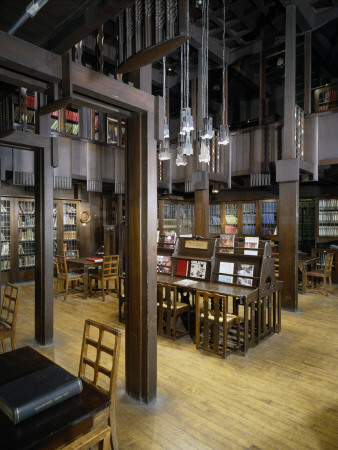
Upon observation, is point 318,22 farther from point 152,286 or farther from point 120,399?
point 120,399

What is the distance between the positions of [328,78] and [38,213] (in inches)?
342

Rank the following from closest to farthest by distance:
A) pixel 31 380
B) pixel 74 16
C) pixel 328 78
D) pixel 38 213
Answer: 1. pixel 31 380
2. pixel 74 16
3. pixel 38 213
4. pixel 328 78

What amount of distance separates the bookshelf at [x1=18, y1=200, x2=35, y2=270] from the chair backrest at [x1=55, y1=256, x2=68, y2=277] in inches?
76.6

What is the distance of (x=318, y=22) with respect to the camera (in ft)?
19.8

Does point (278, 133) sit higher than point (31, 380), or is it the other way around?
point (278, 133)

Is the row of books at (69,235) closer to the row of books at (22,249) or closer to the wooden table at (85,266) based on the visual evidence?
the row of books at (22,249)

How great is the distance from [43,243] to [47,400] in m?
2.91

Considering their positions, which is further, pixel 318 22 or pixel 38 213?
pixel 318 22

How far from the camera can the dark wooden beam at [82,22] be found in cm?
153

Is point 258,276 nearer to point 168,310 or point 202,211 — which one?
point 168,310

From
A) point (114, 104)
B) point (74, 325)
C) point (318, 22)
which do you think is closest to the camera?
point (114, 104)

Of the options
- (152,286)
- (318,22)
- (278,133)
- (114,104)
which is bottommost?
(152,286)

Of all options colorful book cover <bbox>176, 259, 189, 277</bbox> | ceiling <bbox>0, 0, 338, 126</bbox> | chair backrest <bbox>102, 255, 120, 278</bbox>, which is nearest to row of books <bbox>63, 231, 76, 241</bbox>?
chair backrest <bbox>102, 255, 120, 278</bbox>

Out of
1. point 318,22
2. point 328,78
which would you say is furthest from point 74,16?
point 328,78
